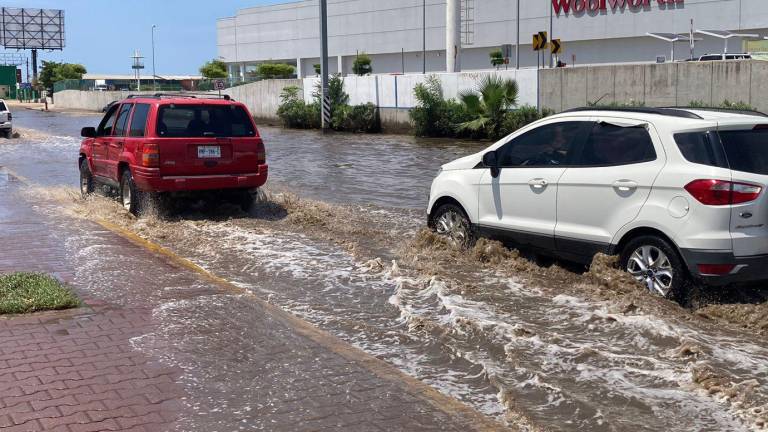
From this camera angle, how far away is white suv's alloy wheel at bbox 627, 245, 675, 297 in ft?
23.3

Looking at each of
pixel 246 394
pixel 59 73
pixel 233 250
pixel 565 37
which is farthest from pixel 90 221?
pixel 59 73

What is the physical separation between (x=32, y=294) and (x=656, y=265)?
17.4ft

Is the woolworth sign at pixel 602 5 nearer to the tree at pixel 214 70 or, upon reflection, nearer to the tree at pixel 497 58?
the tree at pixel 497 58

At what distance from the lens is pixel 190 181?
38.3 feet

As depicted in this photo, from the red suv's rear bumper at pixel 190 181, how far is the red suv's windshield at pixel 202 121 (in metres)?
0.56

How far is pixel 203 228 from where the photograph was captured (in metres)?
11.5

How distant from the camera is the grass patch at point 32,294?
22.8ft

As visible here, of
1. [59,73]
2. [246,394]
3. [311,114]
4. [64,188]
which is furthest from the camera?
[59,73]

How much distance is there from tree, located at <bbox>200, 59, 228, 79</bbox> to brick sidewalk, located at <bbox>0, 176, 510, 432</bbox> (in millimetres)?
83954

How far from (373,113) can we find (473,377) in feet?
110

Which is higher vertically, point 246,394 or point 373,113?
point 373,113

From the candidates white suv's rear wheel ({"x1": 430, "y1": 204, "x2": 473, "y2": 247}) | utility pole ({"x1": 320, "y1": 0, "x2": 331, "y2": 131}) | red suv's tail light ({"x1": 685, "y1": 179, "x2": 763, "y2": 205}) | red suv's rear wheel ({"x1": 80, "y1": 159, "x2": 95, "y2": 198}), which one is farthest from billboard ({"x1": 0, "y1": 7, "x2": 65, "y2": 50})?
red suv's tail light ({"x1": 685, "y1": 179, "x2": 763, "y2": 205})

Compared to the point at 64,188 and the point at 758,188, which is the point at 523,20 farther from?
the point at 758,188

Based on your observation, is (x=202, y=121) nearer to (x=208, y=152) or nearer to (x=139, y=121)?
(x=208, y=152)
